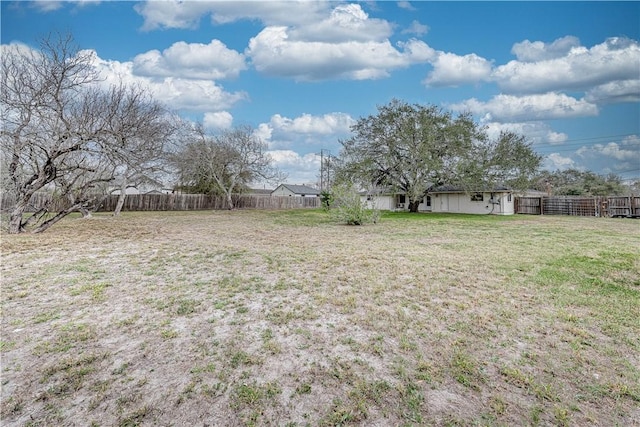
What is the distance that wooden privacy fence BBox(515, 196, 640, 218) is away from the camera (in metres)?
18.2

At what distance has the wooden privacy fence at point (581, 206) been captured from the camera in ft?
59.8

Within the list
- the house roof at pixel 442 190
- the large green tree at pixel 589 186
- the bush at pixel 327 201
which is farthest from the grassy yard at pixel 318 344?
the large green tree at pixel 589 186

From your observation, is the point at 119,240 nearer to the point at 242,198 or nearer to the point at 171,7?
the point at 171,7

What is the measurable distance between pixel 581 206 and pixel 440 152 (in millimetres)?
10155

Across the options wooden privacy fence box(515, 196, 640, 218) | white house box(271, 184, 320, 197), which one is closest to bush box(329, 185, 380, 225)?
wooden privacy fence box(515, 196, 640, 218)

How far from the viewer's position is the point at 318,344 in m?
2.62

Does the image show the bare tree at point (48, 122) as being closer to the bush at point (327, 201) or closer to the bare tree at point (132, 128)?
the bare tree at point (132, 128)

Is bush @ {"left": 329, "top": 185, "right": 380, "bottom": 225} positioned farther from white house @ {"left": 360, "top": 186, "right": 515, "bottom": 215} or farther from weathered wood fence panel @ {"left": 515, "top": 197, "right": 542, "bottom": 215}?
weathered wood fence panel @ {"left": 515, "top": 197, "right": 542, "bottom": 215}

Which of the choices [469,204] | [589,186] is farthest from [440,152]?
[589,186]

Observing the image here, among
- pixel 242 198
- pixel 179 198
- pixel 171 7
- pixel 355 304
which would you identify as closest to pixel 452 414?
pixel 355 304

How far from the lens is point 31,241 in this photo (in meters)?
7.04

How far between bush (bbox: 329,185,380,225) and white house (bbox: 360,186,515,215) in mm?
6947

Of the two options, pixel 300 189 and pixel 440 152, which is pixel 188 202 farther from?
pixel 300 189

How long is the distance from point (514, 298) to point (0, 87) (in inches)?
471
